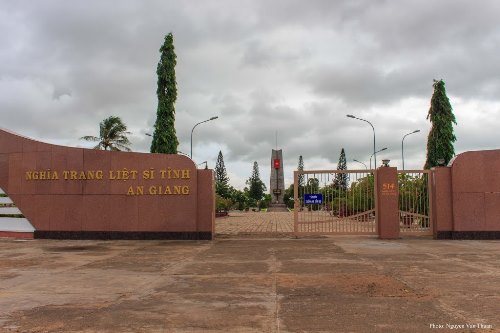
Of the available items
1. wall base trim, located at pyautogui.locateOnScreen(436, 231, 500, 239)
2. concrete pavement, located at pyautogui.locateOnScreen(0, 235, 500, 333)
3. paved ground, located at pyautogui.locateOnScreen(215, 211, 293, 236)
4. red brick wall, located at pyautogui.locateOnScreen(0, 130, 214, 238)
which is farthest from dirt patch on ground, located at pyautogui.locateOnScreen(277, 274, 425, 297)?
paved ground, located at pyautogui.locateOnScreen(215, 211, 293, 236)

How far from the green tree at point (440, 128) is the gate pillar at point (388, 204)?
51.1 ft

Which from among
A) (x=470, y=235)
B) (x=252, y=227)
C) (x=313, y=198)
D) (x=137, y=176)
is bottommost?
(x=252, y=227)

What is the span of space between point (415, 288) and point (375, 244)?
667 centimetres

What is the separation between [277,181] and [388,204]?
191 ft

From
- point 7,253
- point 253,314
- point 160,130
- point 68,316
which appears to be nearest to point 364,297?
point 253,314

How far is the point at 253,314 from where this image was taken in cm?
523

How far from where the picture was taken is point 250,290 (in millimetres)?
6602

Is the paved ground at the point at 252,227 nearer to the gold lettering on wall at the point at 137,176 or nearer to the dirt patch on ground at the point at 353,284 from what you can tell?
the gold lettering on wall at the point at 137,176

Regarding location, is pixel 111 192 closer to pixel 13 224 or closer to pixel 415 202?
pixel 13 224

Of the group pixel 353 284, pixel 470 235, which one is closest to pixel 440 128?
pixel 470 235

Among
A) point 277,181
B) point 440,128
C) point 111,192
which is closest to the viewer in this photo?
point 111,192

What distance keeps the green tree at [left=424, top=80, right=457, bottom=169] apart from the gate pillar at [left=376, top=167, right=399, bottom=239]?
51.1 ft

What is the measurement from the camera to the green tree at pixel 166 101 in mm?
25141

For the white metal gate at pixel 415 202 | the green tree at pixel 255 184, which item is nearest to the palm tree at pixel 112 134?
the white metal gate at pixel 415 202
